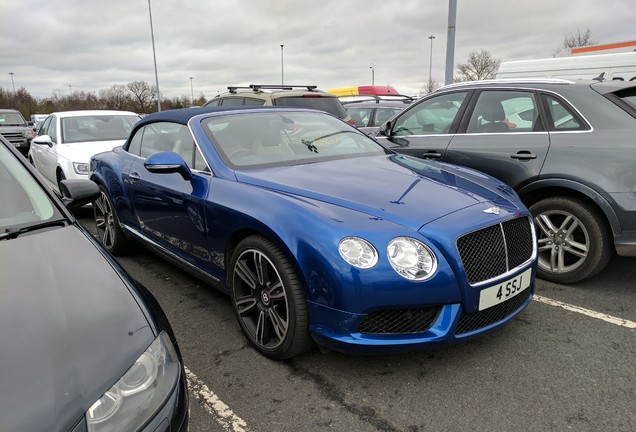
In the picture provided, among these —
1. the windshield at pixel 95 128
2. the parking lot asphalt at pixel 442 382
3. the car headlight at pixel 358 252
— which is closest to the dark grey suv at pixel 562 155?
the parking lot asphalt at pixel 442 382

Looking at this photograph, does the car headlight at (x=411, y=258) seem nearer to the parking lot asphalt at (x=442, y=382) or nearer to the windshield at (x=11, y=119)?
the parking lot asphalt at (x=442, y=382)

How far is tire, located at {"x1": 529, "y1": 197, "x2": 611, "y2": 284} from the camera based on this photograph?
143 inches

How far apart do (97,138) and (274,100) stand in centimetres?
299

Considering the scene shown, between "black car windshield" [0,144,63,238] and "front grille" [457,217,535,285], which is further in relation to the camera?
"front grille" [457,217,535,285]

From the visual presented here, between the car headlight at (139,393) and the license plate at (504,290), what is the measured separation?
5.27 ft

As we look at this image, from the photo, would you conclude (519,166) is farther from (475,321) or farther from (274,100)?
(274,100)

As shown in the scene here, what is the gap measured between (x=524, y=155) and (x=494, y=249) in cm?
180

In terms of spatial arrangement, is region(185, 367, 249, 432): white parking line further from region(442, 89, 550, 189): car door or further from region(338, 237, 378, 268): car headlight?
region(442, 89, 550, 189): car door

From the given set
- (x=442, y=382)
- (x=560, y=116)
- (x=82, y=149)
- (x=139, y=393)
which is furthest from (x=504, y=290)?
(x=82, y=149)

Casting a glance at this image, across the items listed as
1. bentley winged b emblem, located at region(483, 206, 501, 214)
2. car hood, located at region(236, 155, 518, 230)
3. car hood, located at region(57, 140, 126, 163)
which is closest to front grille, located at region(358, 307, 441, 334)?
car hood, located at region(236, 155, 518, 230)

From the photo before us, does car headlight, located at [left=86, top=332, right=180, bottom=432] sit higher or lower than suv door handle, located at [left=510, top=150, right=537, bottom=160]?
lower

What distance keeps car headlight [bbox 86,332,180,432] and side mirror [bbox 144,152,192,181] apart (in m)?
1.76

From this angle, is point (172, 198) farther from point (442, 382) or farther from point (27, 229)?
point (442, 382)

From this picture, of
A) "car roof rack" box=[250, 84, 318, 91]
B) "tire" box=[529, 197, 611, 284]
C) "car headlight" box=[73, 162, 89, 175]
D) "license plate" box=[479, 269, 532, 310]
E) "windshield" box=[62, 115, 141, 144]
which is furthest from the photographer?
"car roof rack" box=[250, 84, 318, 91]
